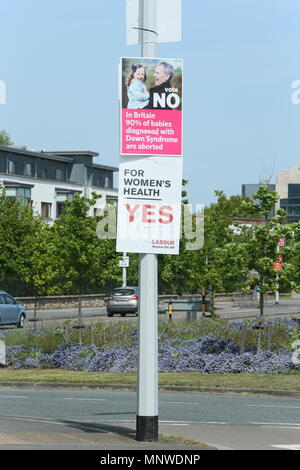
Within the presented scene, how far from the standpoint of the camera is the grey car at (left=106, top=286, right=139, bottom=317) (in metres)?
54.7

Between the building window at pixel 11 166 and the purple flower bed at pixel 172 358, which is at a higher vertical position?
the building window at pixel 11 166

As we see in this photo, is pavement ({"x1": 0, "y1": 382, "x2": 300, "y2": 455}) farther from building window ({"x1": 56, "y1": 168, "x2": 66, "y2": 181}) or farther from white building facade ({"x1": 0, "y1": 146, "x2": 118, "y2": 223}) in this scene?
building window ({"x1": 56, "y1": 168, "x2": 66, "y2": 181})

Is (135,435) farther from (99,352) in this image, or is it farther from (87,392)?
(99,352)

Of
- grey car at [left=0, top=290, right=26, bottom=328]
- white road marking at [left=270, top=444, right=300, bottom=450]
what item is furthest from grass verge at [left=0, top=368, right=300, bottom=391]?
grey car at [left=0, top=290, right=26, bottom=328]

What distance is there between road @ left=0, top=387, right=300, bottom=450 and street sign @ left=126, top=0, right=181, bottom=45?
414cm

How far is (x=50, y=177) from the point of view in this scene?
105375mm

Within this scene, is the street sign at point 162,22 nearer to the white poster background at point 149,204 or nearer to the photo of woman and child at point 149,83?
the photo of woman and child at point 149,83

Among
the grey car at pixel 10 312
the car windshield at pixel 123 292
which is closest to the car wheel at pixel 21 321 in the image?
the grey car at pixel 10 312

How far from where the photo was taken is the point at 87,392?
69.6ft

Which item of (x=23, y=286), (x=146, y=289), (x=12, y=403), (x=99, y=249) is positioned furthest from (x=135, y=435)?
(x=23, y=286)

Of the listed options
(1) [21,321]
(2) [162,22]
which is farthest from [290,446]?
(1) [21,321]

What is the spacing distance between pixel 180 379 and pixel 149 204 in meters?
11.9

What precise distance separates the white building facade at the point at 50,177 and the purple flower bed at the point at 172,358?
62.0 m

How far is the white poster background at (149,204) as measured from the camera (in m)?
11.0
